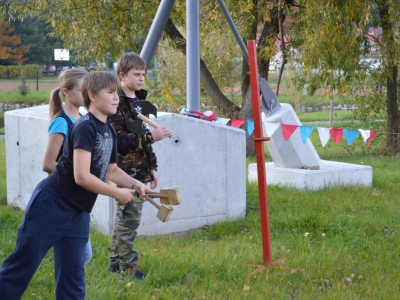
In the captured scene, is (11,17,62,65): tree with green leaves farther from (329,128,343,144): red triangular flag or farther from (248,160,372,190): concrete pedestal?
(329,128,343,144): red triangular flag

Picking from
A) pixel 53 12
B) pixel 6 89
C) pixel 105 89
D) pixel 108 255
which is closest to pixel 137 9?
pixel 53 12

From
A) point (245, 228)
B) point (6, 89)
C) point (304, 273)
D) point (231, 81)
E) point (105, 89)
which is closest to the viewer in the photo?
point (105, 89)

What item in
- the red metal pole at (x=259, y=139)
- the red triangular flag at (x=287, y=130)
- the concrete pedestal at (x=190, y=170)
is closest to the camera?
the red metal pole at (x=259, y=139)

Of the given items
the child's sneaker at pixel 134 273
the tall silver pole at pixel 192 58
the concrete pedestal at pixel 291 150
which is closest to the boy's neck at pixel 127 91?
the child's sneaker at pixel 134 273

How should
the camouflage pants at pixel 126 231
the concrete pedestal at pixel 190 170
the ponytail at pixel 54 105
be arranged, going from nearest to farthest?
the ponytail at pixel 54 105 < the camouflage pants at pixel 126 231 < the concrete pedestal at pixel 190 170

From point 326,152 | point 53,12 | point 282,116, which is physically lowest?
point 326,152

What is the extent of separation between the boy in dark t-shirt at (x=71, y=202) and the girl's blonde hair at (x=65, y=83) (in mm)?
391

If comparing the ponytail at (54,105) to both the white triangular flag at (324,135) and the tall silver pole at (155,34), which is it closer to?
the tall silver pole at (155,34)

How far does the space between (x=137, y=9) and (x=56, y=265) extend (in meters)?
10.2

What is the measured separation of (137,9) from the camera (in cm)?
→ 1309

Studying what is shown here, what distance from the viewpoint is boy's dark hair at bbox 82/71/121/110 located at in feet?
11.5

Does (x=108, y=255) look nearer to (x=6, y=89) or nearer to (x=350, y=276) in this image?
(x=350, y=276)

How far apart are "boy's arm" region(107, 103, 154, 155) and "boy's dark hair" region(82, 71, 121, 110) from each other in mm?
860

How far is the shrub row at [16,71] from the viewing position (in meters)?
47.7
